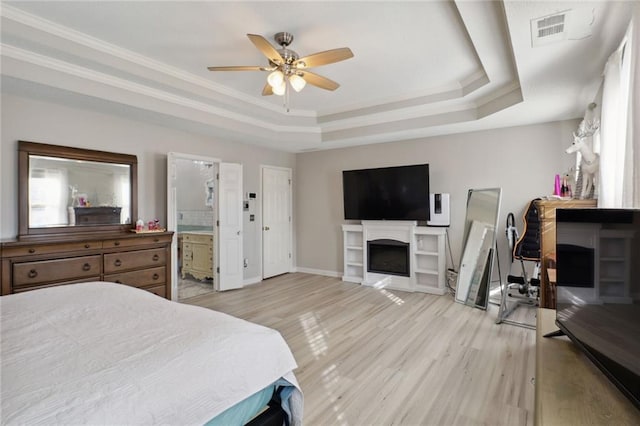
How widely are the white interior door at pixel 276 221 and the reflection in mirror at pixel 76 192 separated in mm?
2385

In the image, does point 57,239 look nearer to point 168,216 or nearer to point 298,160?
point 168,216

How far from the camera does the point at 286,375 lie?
1.47m

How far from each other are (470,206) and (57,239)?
510 centimetres

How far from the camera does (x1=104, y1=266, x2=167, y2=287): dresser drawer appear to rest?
3.34 m

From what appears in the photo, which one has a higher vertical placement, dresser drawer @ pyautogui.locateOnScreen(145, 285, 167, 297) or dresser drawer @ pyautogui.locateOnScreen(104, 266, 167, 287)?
dresser drawer @ pyautogui.locateOnScreen(104, 266, 167, 287)

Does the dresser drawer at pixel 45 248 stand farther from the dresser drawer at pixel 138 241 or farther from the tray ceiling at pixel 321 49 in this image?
the tray ceiling at pixel 321 49

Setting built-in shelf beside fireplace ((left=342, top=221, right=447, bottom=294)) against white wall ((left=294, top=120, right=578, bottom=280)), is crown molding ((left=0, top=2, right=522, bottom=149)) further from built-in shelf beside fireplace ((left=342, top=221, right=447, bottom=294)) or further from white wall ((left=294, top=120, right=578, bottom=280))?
built-in shelf beside fireplace ((left=342, top=221, right=447, bottom=294))

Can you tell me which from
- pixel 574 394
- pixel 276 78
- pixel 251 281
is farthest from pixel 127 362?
pixel 251 281

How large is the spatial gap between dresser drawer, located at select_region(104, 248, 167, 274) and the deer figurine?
14.1ft

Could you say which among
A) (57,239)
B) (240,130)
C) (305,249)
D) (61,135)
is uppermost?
(240,130)

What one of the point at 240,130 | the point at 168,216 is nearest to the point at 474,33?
the point at 240,130

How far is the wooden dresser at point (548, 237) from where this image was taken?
8.16 feet

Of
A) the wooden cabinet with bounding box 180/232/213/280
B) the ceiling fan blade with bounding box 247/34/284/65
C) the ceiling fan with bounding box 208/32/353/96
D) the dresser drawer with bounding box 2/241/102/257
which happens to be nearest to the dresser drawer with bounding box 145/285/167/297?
the dresser drawer with bounding box 2/241/102/257

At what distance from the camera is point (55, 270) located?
2.90 m
